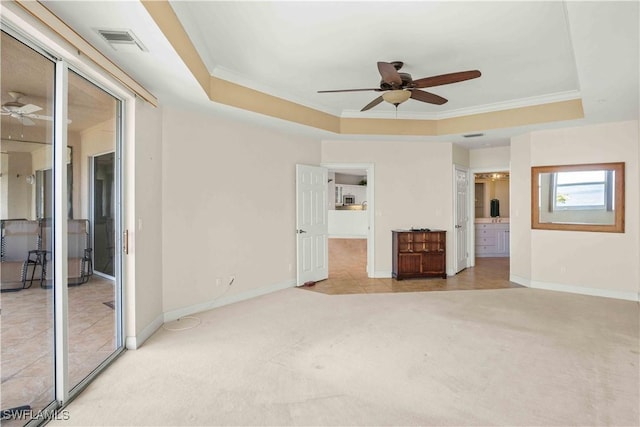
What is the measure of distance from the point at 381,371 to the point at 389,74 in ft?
8.57

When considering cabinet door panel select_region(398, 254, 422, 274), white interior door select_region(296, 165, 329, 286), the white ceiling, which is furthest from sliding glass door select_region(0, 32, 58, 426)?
cabinet door panel select_region(398, 254, 422, 274)

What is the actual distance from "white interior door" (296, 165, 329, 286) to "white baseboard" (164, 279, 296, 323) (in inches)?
14.3

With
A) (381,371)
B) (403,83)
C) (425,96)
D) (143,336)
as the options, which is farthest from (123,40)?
(381,371)

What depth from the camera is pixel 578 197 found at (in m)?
5.18

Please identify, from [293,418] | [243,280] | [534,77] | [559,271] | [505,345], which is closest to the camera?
[293,418]

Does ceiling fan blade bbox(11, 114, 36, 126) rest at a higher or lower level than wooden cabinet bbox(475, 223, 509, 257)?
higher

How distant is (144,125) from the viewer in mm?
3361

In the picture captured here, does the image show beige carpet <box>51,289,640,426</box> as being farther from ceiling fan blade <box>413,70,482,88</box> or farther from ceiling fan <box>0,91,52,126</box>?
ceiling fan blade <box>413,70,482,88</box>

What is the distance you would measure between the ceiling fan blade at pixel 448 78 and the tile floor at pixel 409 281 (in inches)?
127

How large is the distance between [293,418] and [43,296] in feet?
6.42

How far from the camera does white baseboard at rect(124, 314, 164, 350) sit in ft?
10.2

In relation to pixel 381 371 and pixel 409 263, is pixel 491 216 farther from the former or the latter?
pixel 381 371

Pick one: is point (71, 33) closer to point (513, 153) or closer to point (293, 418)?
point (293, 418)

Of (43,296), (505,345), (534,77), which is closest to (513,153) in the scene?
(534,77)
